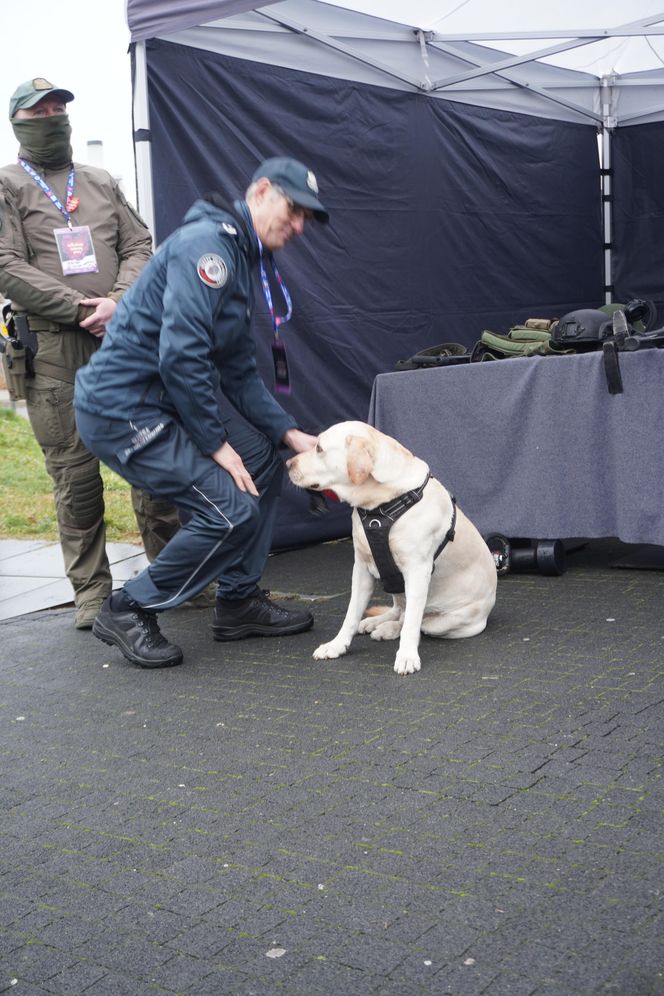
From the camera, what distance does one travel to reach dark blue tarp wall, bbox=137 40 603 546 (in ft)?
19.3

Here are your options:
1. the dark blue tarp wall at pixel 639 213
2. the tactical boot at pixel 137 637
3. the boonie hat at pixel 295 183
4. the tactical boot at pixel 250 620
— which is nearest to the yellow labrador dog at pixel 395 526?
the tactical boot at pixel 250 620

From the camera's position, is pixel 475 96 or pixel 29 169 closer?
pixel 29 169

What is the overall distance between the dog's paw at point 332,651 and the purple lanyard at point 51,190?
7.28 ft

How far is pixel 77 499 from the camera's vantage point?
4.97 meters

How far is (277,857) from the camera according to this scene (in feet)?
8.37

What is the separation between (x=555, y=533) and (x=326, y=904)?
11.2 ft

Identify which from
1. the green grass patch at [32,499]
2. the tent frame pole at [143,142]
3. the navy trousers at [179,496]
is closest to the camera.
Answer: the navy trousers at [179,496]

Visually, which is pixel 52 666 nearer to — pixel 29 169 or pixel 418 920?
pixel 29 169

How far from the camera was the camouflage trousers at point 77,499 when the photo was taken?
488cm

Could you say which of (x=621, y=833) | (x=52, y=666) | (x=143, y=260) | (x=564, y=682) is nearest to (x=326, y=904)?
(x=621, y=833)

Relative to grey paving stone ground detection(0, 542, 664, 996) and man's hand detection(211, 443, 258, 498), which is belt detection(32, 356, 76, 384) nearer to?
man's hand detection(211, 443, 258, 498)

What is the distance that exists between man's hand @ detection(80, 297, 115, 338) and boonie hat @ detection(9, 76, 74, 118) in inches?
33.4

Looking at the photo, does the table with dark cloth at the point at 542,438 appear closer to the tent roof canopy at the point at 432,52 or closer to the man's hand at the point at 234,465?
the man's hand at the point at 234,465

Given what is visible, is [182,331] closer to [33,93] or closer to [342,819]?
[33,93]
